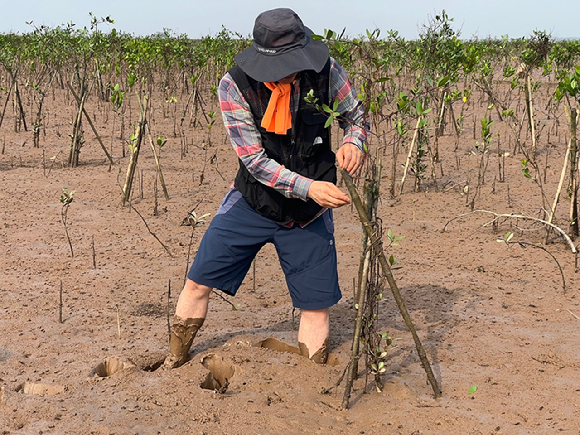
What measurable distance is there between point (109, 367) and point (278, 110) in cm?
161

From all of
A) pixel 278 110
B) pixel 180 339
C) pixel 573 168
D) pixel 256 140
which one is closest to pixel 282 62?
pixel 278 110

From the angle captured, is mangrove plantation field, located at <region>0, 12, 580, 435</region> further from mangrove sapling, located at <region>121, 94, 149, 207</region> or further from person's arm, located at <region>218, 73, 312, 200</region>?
person's arm, located at <region>218, 73, 312, 200</region>

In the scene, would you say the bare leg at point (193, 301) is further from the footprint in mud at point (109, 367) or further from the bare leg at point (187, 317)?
the footprint in mud at point (109, 367)

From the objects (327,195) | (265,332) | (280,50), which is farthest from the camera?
(265,332)

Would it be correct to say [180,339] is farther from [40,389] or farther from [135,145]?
[135,145]

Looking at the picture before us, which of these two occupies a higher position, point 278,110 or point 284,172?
point 278,110

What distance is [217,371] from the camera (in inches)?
128

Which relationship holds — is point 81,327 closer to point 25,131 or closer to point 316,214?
point 316,214

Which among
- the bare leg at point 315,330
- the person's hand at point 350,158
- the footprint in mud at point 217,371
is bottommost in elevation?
the footprint in mud at point 217,371

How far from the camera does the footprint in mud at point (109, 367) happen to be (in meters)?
3.26

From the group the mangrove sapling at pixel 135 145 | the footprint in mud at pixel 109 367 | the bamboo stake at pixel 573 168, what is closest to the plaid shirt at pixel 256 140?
the footprint in mud at pixel 109 367

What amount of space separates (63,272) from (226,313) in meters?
1.45

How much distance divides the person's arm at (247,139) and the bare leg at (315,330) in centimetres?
70

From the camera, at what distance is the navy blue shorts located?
10.1 ft
